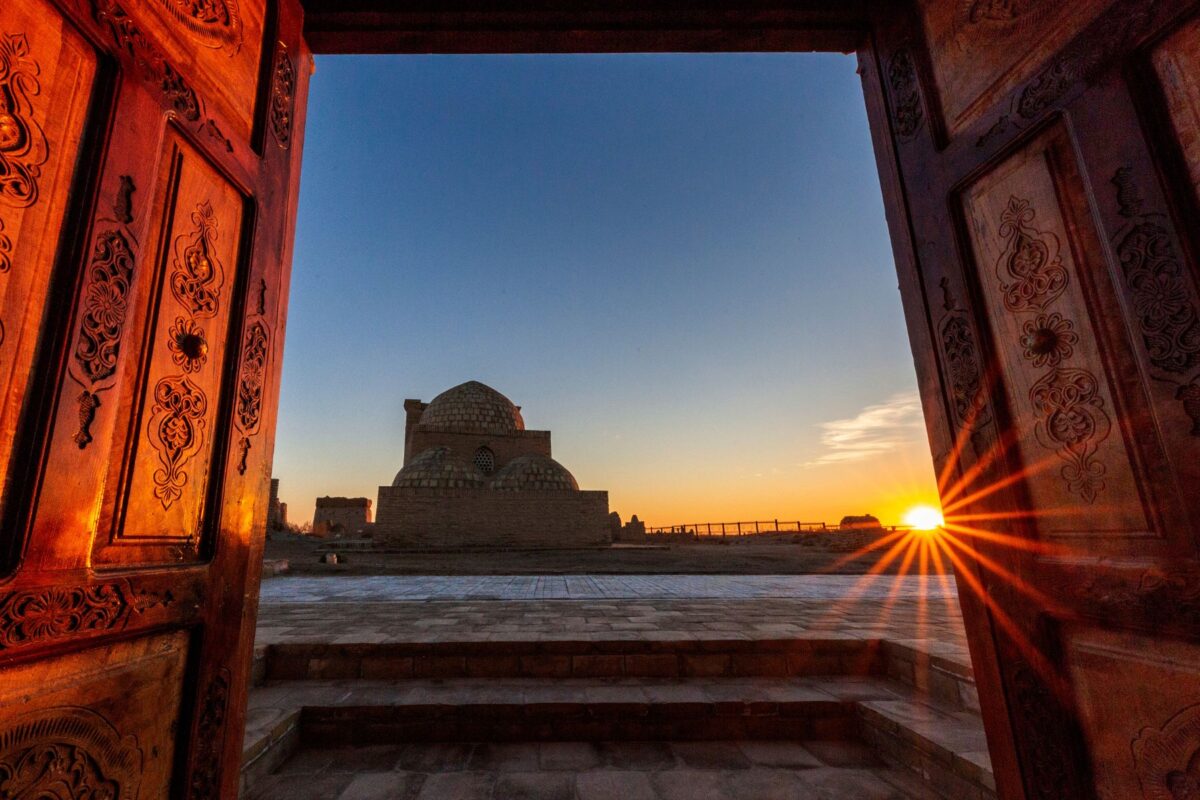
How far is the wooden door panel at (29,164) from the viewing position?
3.86 feet

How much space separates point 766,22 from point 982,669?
3131 mm

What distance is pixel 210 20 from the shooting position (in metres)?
1.89

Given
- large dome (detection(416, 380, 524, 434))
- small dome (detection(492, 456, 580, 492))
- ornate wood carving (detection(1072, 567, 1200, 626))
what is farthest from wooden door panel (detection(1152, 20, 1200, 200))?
large dome (detection(416, 380, 524, 434))

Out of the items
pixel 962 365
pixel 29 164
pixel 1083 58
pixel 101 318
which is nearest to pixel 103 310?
pixel 101 318

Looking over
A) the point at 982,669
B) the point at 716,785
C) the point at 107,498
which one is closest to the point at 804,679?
the point at 716,785

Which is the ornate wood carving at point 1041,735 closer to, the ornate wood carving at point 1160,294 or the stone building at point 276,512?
the ornate wood carving at point 1160,294

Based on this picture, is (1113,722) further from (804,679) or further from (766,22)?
(766,22)

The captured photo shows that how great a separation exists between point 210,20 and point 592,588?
7.37 metres

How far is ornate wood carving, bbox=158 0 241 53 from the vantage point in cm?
176

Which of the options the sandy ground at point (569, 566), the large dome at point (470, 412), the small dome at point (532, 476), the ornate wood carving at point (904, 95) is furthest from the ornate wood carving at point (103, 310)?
the large dome at point (470, 412)

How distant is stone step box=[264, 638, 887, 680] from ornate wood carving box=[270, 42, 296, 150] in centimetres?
344

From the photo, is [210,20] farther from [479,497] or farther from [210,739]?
[479,497]

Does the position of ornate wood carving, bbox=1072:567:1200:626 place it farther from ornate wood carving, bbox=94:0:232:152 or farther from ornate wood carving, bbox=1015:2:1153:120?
ornate wood carving, bbox=94:0:232:152

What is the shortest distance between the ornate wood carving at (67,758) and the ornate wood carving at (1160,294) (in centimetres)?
293
